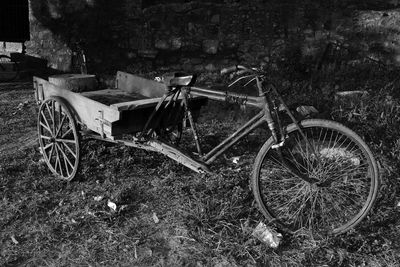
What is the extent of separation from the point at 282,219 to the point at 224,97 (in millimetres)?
1021

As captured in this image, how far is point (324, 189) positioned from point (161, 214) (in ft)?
4.20

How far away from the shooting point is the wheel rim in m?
3.43

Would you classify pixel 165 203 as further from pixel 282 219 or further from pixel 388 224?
pixel 388 224

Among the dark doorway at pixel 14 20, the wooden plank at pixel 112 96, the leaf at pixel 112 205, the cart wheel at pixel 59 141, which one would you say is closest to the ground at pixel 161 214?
the leaf at pixel 112 205

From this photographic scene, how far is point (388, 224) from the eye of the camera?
3564mm

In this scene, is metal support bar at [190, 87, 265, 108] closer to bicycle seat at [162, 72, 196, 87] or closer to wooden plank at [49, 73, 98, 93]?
bicycle seat at [162, 72, 196, 87]

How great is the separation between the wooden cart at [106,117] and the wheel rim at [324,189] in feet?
2.34

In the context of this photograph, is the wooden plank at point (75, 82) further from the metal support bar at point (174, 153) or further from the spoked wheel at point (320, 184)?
the spoked wheel at point (320, 184)

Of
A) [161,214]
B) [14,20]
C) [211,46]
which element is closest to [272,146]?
[161,214]

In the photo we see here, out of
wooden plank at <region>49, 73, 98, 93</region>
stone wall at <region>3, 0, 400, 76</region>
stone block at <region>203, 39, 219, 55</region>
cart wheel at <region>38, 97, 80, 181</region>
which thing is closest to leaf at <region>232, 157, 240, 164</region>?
cart wheel at <region>38, 97, 80, 181</region>

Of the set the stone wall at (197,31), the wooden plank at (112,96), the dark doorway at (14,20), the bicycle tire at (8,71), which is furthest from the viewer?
the dark doorway at (14,20)

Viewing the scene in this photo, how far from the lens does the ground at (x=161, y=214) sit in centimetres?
321

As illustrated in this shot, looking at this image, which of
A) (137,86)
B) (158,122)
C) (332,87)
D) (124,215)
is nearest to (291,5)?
(332,87)

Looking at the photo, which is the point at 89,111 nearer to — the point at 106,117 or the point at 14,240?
the point at 106,117
